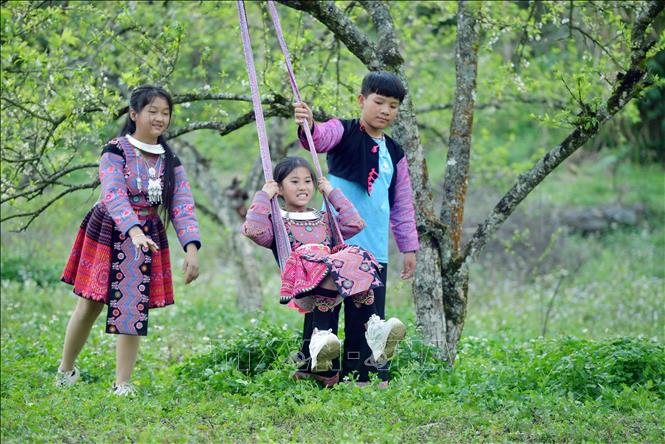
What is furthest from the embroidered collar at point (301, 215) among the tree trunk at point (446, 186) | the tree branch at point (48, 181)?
the tree branch at point (48, 181)

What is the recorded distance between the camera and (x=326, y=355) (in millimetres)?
4387

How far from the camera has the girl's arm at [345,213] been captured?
4750mm

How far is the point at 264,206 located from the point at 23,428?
5.09 feet

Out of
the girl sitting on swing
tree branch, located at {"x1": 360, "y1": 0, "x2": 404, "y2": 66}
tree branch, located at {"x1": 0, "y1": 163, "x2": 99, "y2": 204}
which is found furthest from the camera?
tree branch, located at {"x1": 0, "y1": 163, "x2": 99, "y2": 204}

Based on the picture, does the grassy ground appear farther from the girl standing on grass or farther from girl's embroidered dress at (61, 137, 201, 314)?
girl's embroidered dress at (61, 137, 201, 314)

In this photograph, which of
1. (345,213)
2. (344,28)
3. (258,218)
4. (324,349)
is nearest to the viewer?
(324,349)

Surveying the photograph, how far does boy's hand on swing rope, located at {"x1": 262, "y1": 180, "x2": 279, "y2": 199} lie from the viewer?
15.2ft

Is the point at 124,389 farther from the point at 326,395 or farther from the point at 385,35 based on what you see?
the point at 385,35

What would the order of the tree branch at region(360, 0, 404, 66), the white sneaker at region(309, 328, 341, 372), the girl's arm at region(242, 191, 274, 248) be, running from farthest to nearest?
1. the tree branch at region(360, 0, 404, 66)
2. the girl's arm at region(242, 191, 274, 248)
3. the white sneaker at region(309, 328, 341, 372)

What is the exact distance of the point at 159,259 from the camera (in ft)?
17.2

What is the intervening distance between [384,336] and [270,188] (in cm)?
95

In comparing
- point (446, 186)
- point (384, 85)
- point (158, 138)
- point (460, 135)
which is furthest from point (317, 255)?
point (460, 135)

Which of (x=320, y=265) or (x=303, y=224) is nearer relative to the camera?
(x=320, y=265)

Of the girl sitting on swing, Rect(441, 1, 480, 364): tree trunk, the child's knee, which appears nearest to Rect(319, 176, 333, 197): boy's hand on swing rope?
the girl sitting on swing
